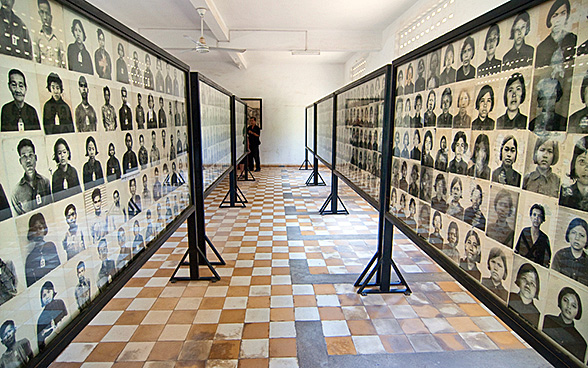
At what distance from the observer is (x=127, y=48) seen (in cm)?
170

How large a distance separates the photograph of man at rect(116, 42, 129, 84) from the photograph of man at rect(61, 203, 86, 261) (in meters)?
0.66

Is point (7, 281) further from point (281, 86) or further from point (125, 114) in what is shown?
point (281, 86)

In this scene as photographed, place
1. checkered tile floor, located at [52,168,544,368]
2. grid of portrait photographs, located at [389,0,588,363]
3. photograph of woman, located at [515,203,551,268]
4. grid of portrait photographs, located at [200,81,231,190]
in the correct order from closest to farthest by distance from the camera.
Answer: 1. grid of portrait photographs, located at [389,0,588,363]
2. photograph of woman, located at [515,203,551,268]
3. checkered tile floor, located at [52,168,544,368]
4. grid of portrait photographs, located at [200,81,231,190]

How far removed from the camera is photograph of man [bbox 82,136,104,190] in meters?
1.31

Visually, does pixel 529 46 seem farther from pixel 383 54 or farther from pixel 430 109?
pixel 383 54

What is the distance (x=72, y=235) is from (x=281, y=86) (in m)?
12.1

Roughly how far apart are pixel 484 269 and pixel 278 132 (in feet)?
39.3

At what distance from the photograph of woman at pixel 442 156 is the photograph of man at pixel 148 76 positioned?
1596 millimetres

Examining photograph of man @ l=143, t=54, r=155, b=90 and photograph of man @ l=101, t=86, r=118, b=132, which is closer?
photograph of man @ l=101, t=86, r=118, b=132

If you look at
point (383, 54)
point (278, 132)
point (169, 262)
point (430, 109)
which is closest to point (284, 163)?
point (278, 132)

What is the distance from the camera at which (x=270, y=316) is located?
2.88 metres

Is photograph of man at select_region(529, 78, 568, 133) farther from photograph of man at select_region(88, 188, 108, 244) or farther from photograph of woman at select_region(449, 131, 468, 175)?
photograph of man at select_region(88, 188, 108, 244)

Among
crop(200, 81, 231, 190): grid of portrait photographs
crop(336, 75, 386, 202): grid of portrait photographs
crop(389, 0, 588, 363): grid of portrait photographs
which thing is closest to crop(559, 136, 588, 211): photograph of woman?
crop(389, 0, 588, 363): grid of portrait photographs

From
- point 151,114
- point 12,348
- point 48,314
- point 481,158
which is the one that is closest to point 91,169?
point 48,314
